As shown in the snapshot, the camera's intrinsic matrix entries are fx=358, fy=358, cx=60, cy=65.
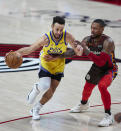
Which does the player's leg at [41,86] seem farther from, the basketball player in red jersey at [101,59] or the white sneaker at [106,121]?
the white sneaker at [106,121]

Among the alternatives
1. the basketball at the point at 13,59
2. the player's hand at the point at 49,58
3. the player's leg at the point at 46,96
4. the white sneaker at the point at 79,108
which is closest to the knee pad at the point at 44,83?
the player's leg at the point at 46,96

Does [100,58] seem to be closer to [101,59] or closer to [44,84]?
[101,59]

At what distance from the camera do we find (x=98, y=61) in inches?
203

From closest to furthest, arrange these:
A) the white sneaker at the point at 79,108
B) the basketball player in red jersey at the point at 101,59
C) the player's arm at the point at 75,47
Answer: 1. the player's arm at the point at 75,47
2. the basketball player in red jersey at the point at 101,59
3. the white sneaker at the point at 79,108

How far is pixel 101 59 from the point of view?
17.0ft

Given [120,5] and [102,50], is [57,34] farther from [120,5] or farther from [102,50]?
[120,5]

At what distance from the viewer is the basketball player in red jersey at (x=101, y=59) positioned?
518 centimetres

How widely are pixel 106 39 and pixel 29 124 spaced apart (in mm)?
1695

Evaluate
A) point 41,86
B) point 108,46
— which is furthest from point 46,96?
point 108,46

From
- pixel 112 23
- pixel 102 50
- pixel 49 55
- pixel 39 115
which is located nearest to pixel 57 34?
pixel 49 55

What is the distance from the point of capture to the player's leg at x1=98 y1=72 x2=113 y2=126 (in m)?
5.20

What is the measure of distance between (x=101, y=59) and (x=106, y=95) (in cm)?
54

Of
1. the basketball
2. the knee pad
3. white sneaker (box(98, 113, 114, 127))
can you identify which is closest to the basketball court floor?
white sneaker (box(98, 113, 114, 127))

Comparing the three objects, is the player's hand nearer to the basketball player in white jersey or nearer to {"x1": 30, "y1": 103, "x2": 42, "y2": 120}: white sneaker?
the basketball player in white jersey
